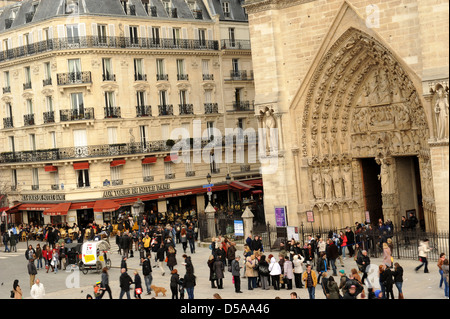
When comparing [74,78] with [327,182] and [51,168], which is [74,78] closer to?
[51,168]

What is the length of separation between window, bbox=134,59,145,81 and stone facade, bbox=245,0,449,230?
45.6 feet

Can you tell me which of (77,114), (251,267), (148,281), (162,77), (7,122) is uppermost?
(162,77)

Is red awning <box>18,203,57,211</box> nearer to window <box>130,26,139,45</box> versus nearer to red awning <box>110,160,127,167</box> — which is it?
red awning <box>110,160,127,167</box>

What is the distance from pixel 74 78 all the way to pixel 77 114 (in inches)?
76.6

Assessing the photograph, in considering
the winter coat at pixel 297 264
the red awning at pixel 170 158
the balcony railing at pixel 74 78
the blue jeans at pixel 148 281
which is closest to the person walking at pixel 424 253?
the winter coat at pixel 297 264

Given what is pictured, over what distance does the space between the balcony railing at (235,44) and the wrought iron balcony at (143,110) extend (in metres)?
6.84

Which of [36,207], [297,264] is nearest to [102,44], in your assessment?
[36,207]

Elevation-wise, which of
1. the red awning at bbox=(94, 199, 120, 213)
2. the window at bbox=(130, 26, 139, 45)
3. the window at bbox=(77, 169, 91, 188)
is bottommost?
the red awning at bbox=(94, 199, 120, 213)

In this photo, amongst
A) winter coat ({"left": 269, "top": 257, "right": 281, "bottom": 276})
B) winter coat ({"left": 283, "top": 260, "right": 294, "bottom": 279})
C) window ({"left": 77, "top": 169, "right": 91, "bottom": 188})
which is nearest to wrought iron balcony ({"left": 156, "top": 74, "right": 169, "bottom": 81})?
window ({"left": 77, "top": 169, "right": 91, "bottom": 188})

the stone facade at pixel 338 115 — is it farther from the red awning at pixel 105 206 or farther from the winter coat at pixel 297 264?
the red awning at pixel 105 206

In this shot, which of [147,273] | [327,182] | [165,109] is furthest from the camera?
[165,109]

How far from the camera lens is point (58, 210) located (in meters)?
41.9

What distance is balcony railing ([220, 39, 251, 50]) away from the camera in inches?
1920
